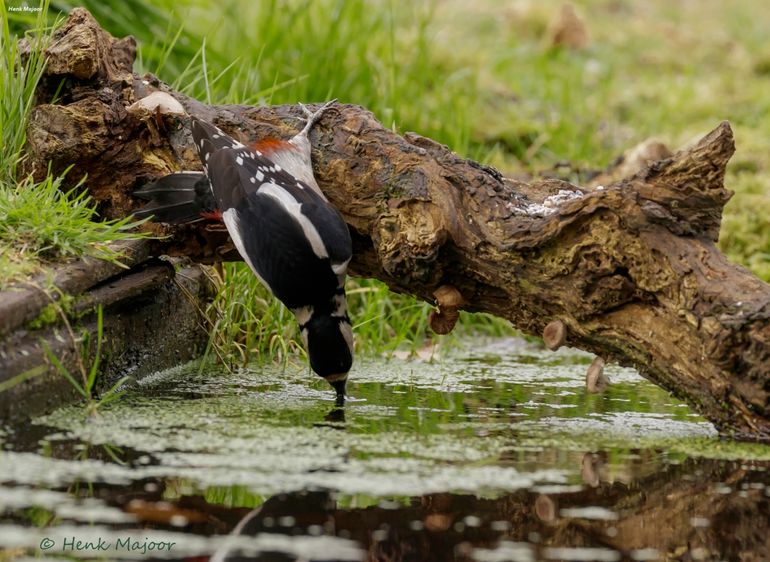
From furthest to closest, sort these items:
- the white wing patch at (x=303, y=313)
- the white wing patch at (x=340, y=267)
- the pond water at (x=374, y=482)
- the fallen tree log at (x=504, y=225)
→ the white wing patch at (x=303, y=313) < the white wing patch at (x=340, y=267) < the fallen tree log at (x=504, y=225) < the pond water at (x=374, y=482)

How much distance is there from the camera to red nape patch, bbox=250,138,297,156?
4.49 meters

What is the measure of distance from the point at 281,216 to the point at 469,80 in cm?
420

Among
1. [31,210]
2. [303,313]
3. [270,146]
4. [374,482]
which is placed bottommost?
[374,482]

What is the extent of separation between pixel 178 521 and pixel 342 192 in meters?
1.81

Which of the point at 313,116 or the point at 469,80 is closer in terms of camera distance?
the point at 313,116

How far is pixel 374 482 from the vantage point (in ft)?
10.9

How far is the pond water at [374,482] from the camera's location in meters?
2.90

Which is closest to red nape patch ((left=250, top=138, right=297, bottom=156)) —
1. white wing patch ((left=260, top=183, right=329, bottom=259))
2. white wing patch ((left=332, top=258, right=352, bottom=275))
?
white wing patch ((left=260, top=183, right=329, bottom=259))

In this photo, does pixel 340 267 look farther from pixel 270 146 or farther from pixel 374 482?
pixel 374 482

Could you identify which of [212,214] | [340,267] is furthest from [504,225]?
[212,214]

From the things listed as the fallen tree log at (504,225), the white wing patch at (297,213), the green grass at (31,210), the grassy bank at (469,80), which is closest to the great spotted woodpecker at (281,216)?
the white wing patch at (297,213)

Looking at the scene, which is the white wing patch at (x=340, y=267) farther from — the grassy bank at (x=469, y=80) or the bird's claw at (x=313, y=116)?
the grassy bank at (x=469, y=80)

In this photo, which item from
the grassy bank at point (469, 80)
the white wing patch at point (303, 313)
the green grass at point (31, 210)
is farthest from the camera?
the grassy bank at point (469, 80)

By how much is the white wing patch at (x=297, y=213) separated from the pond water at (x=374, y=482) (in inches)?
23.5
